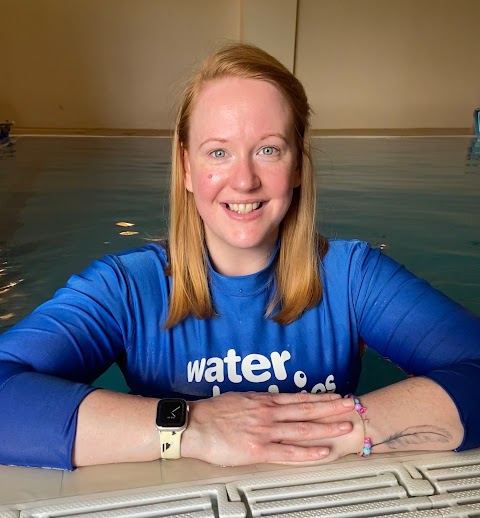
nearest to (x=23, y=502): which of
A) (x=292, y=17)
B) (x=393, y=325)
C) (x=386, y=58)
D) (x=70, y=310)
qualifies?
(x=70, y=310)

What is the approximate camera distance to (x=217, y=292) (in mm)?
1468

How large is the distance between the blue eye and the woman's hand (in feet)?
1.78

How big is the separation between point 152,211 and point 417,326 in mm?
3354

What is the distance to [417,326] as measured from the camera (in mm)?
1369

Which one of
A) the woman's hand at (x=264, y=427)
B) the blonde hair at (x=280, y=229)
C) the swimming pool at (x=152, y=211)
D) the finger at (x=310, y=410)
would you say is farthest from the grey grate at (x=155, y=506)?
the swimming pool at (x=152, y=211)

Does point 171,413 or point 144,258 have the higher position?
point 144,258

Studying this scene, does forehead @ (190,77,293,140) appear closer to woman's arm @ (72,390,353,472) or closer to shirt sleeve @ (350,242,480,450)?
shirt sleeve @ (350,242,480,450)

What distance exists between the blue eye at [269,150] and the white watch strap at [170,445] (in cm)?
65

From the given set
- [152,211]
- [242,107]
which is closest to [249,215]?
[242,107]

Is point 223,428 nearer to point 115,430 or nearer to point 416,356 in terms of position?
point 115,430

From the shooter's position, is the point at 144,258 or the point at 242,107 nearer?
the point at 242,107

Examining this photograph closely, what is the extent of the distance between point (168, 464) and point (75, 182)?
4909mm

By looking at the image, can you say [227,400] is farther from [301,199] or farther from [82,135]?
[82,135]

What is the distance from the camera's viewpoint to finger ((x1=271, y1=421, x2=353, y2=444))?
3.30ft
